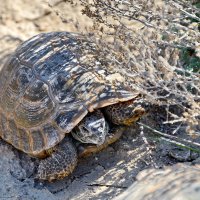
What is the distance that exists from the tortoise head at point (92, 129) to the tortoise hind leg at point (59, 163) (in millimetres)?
126

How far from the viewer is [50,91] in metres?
4.07

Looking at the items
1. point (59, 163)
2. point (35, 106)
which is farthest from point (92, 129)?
point (35, 106)

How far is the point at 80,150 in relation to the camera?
411cm

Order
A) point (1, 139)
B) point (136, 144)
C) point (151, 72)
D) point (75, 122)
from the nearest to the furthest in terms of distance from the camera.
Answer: point (151, 72) < point (75, 122) < point (136, 144) < point (1, 139)

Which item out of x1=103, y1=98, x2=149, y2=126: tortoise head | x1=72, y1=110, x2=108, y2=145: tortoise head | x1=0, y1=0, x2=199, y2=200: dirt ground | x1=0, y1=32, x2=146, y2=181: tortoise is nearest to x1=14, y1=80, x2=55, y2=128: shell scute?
x1=0, y1=32, x2=146, y2=181: tortoise

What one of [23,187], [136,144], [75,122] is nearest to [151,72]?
[75,122]

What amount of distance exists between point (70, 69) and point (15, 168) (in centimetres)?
94

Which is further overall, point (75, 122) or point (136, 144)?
point (136, 144)

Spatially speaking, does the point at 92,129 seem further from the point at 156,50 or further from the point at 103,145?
the point at 156,50

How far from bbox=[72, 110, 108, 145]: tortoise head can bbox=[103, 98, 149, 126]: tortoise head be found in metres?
0.10

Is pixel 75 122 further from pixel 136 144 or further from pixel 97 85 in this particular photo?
pixel 136 144

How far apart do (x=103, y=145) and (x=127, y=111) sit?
1.10 ft

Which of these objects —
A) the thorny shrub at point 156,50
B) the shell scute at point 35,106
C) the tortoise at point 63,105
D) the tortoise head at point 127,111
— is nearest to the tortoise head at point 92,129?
the tortoise at point 63,105

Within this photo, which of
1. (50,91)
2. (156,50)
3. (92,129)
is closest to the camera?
(156,50)
